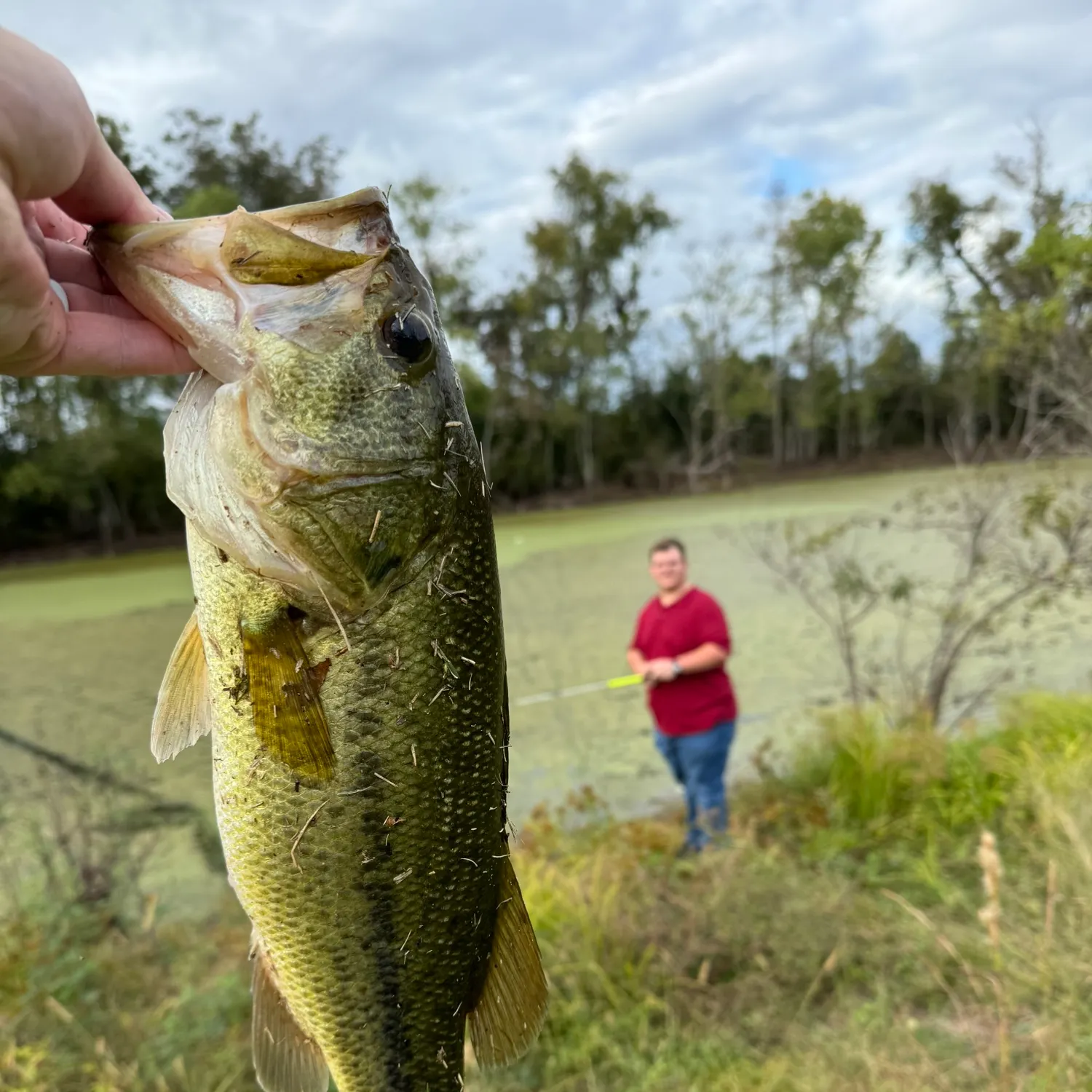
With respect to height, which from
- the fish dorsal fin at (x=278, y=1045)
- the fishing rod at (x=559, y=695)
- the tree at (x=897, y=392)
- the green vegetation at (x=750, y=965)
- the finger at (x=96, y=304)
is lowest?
the fishing rod at (x=559, y=695)

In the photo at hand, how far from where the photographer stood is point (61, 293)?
1.28 metres

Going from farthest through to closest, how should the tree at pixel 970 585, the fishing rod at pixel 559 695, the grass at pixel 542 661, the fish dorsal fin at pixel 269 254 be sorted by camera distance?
the fishing rod at pixel 559 695 → the grass at pixel 542 661 → the tree at pixel 970 585 → the fish dorsal fin at pixel 269 254

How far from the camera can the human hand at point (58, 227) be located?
97cm

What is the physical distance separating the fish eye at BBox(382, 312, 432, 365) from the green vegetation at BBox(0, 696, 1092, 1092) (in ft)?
6.69

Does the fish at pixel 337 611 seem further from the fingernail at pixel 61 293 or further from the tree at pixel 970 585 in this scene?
the tree at pixel 970 585

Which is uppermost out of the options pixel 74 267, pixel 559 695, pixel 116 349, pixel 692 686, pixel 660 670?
pixel 74 267

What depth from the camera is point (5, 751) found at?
554cm

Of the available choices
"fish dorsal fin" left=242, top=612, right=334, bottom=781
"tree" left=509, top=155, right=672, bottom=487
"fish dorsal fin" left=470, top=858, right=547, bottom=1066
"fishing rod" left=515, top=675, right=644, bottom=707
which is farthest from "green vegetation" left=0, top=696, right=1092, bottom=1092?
"tree" left=509, top=155, right=672, bottom=487

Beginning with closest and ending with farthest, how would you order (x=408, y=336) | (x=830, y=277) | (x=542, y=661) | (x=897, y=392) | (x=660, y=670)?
(x=408, y=336)
(x=660, y=670)
(x=542, y=661)
(x=830, y=277)
(x=897, y=392)

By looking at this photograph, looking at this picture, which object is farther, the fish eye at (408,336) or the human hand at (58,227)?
the fish eye at (408,336)

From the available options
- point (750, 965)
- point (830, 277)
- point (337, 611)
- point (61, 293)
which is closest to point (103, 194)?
point (61, 293)

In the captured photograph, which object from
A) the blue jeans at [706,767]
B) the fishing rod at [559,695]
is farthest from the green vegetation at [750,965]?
the fishing rod at [559,695]

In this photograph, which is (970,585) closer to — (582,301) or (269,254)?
(269,254)

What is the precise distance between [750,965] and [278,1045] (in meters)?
2.60
